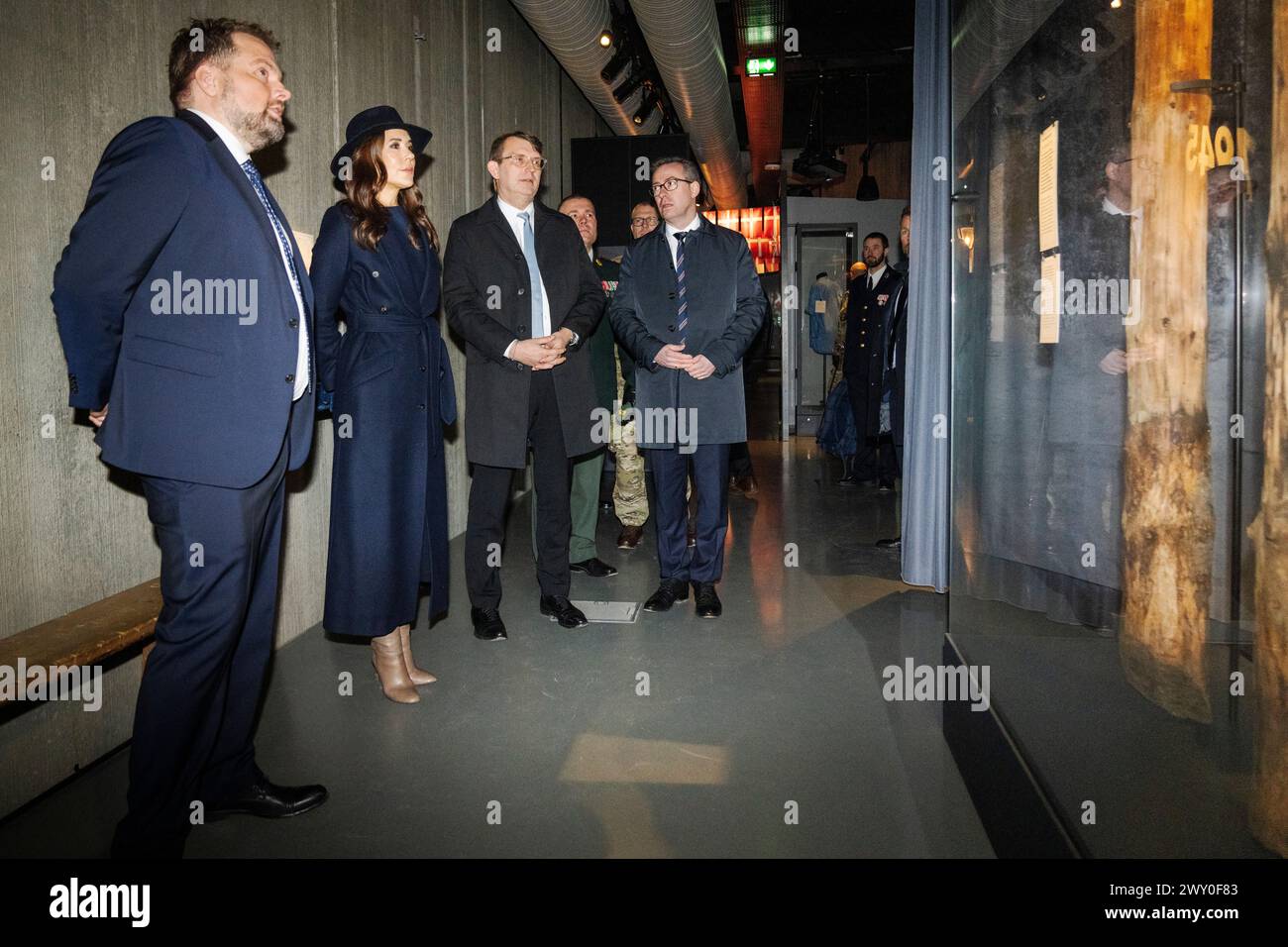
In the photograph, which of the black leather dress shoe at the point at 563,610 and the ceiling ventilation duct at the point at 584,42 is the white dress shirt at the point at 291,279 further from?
the ceiling ventilation duct at the point at 584,42

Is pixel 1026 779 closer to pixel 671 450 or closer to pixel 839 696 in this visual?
pixel 839 696

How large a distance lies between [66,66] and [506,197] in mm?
1363

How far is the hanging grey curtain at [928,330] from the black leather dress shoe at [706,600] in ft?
2.75

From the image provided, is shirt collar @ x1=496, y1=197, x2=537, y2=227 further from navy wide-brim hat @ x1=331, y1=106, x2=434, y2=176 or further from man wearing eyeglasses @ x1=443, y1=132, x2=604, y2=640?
navy wide-brim hat @ x1=331, y1=106, x2=434, y2=176

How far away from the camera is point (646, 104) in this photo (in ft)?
26.6

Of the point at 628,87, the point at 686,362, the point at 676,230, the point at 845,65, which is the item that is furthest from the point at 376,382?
the point at 845,65

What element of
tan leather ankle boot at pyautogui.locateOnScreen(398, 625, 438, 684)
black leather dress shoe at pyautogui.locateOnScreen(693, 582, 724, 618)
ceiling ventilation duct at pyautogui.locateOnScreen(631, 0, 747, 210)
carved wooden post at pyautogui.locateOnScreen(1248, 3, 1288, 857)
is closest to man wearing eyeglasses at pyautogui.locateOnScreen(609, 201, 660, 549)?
black leather dress shoe at pyautogui.locateOnScreen(693, 582, 724, 618)

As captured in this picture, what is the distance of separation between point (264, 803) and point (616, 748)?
81 centimetres

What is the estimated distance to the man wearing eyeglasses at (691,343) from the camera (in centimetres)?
326

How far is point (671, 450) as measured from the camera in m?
3.32

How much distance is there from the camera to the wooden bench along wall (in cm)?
179

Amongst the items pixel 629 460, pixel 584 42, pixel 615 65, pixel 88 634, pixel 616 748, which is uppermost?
pixel 615 65

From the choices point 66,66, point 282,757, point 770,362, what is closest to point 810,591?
point 282,757

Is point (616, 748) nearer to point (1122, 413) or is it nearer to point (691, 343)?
point (1122, 413)
